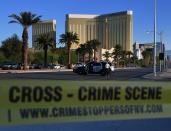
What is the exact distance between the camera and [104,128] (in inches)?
322

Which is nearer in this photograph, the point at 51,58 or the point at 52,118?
the point at 52,118

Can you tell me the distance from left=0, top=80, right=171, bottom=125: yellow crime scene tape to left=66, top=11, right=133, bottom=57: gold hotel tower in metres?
148

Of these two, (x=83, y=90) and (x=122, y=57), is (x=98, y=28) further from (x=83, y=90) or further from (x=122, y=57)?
(x=83, y=90)

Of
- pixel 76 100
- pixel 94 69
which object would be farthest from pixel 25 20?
pixel 76 100

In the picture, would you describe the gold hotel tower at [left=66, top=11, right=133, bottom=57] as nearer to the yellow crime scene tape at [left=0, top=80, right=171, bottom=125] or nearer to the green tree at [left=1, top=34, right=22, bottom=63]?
the green tree at [left=1, top=34, right=22, bottom=63]

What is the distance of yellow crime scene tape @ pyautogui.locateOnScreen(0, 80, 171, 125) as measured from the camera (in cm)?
690

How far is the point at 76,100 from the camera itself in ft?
23.6

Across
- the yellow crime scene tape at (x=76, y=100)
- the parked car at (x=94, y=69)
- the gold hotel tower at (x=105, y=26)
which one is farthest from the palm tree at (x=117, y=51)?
the yellow crime scene tape at (x=76, y=100)

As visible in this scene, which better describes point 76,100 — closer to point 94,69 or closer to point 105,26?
point 94,69

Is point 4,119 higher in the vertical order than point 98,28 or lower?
A: lower

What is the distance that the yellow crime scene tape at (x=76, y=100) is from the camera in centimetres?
690

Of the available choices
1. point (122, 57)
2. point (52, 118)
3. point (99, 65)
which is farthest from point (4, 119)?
point (122, 57)

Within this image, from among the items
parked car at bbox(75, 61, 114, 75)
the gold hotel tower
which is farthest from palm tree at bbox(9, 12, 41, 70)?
the gold hotel tower

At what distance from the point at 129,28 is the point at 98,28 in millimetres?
25771
